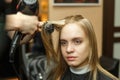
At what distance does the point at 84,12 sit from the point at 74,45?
2.96m

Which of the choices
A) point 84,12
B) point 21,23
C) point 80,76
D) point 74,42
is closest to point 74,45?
point 74,42

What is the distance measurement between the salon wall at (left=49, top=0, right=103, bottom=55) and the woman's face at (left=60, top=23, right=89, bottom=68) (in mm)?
2703

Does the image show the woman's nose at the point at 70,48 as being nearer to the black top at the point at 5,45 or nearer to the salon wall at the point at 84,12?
the black top at the point at 5,45

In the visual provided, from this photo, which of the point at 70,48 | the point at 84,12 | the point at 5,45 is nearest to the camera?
the point at 5,45

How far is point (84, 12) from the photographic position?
4.08m

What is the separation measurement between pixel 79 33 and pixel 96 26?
3090 millimetres

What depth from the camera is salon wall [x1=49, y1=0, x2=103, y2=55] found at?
12.8 ft

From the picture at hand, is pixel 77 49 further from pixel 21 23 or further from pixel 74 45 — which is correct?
pixel 21 23

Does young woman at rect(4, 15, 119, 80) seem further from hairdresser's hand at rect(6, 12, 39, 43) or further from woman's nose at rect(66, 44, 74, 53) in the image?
hairdresser's hand at rect(6, 12, 39, 43)

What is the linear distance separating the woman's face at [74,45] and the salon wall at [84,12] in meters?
2.70

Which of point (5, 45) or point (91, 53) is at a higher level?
point (5, 45)

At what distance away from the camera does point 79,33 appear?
1.17 meters

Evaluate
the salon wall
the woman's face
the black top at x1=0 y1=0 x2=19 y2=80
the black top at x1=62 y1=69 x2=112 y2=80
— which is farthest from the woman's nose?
the salon wall

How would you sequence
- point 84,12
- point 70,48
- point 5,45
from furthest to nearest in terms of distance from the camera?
point 84,12
point 70,48
point 5,45
